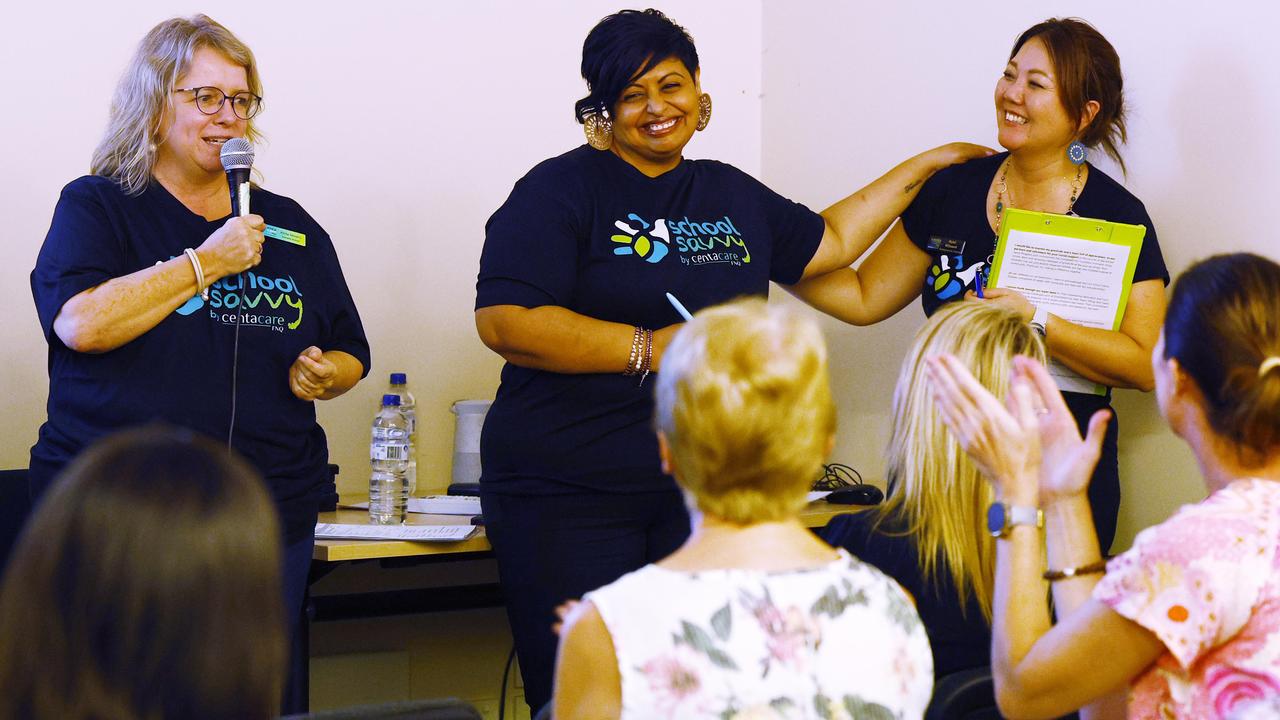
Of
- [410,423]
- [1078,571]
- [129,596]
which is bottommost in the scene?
[410,423]

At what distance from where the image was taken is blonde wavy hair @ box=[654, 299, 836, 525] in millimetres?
1251

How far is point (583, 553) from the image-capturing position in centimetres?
233

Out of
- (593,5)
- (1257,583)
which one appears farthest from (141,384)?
(593,5)

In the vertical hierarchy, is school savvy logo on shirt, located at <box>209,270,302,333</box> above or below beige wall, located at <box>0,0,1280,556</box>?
below

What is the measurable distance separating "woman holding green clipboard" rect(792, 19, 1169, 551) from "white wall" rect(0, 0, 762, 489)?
133cm

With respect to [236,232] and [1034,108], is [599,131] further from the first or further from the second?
[1034,108]

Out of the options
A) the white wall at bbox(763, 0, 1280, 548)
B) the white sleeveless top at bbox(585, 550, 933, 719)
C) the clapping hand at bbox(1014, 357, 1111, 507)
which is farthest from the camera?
the white wall at bbox(763, 0, 1280, 548)

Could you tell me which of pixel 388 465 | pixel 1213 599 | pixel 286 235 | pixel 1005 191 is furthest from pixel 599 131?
pixel 1213 599

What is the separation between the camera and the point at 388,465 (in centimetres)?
316

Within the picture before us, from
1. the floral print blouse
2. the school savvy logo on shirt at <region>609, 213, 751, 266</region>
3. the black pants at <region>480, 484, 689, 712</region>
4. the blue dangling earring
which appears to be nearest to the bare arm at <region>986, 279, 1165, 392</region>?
the blue dangling earring

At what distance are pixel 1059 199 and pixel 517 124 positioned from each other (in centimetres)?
163

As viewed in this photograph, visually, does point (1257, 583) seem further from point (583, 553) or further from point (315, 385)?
point (315, 385)

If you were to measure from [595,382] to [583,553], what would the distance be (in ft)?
1.03

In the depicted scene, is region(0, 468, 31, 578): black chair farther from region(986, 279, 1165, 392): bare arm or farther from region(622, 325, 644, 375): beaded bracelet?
region(986, 279, 1165, 392): bare arm
